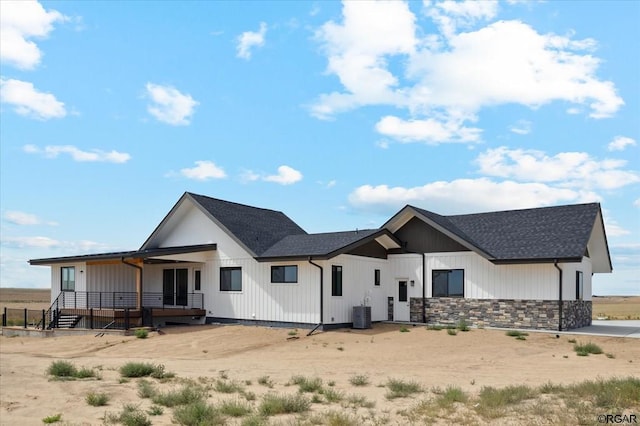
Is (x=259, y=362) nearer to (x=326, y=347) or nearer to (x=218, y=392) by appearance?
(x=326, y=347)

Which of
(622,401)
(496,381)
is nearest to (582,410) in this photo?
(622,401)

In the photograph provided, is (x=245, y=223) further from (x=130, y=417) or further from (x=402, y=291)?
(x=130, y=417)

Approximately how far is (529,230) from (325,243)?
9.17 metres

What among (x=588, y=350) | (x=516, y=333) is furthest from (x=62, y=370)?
(x=516, y=333)

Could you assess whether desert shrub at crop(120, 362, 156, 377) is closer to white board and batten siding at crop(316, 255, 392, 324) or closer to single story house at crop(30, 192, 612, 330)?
single story house at crop(30, 192, 612, 330)

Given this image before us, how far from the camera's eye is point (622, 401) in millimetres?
11320

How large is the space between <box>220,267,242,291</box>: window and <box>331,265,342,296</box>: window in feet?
15.5

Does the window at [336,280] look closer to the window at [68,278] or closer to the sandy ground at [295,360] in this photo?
the sandy ground at [295,360]

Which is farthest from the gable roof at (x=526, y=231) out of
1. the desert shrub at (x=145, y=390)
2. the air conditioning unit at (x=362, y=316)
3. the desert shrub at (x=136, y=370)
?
the desert shrub at (x=145, y=390)

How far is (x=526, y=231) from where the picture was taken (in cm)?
2748

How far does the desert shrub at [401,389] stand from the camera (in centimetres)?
1271

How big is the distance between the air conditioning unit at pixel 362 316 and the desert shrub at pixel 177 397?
44.5 ft

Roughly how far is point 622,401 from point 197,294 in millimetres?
21378

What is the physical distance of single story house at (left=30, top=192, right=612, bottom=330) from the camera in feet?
83.4
